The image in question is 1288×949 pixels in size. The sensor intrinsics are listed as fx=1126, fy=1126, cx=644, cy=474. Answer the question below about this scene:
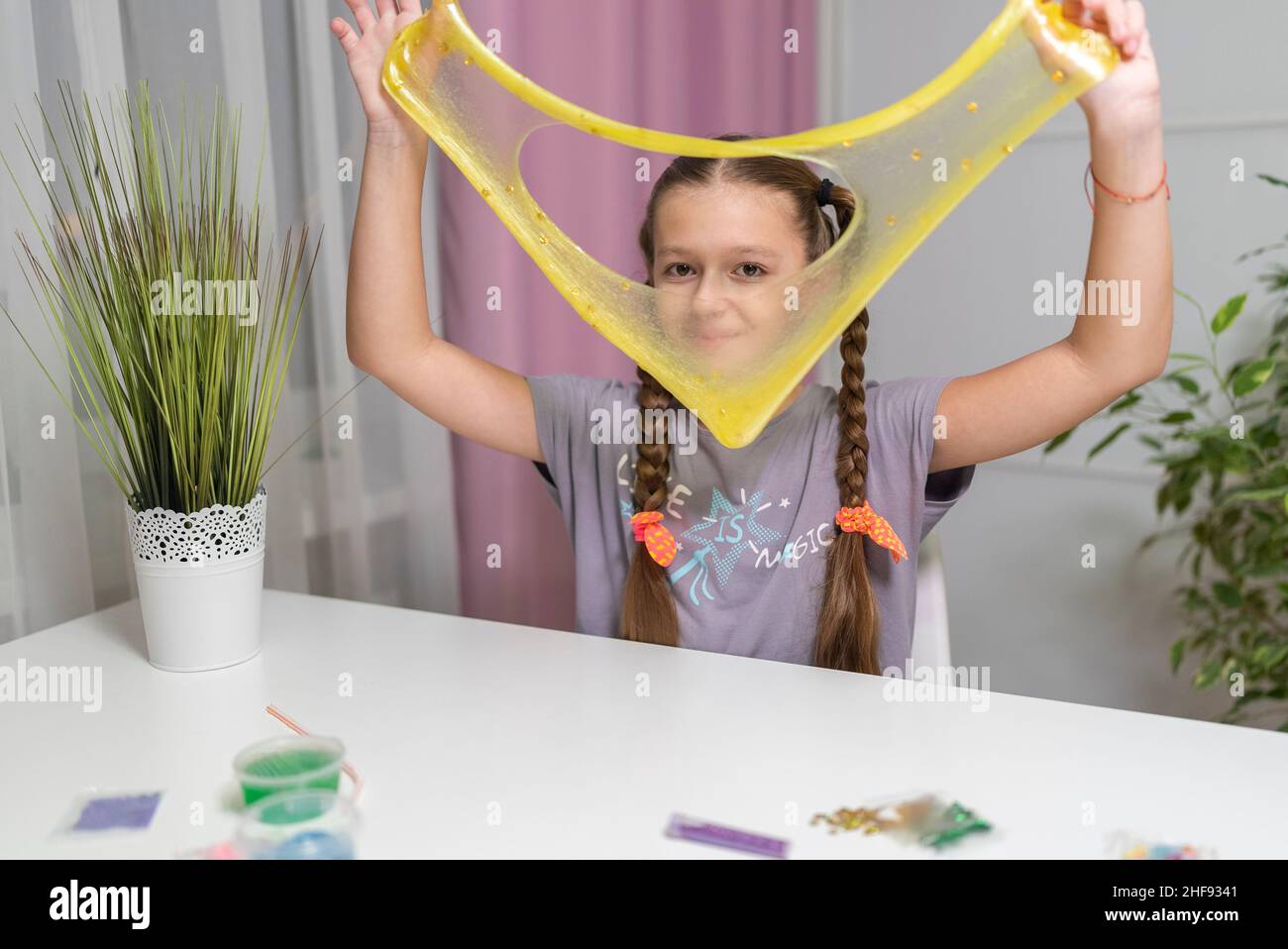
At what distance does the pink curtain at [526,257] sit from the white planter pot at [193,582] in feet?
1.93

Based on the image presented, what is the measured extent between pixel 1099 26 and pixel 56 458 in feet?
3.51

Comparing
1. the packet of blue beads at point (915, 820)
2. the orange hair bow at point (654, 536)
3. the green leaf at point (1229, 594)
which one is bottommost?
the green leaf at point (1229, 594)

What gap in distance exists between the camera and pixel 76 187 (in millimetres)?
1163

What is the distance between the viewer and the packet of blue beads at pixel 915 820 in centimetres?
71

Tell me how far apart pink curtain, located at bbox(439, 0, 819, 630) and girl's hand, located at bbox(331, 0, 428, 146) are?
18.4 inches

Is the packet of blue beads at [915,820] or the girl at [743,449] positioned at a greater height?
the girl at [743,449]

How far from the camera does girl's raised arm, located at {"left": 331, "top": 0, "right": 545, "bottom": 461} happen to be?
3.32 ft

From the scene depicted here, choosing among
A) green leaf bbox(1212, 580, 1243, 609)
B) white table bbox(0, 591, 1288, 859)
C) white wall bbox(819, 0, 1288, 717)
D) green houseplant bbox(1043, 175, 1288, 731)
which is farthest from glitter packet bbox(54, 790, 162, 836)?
white wall bbox(819, 0, 1288, 717)

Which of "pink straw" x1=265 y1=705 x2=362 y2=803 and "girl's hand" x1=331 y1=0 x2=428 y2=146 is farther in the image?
"girl's hand" x1=331 y1=0 x2=428 y2=146

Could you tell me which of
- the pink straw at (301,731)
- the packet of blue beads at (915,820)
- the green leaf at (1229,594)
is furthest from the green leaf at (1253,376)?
the pink straw at (301,731)

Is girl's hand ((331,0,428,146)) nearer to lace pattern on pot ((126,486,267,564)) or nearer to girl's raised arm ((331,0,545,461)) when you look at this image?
girl's raised arm ((331,0,545,461))

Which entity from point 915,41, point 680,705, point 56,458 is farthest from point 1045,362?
point 915,41

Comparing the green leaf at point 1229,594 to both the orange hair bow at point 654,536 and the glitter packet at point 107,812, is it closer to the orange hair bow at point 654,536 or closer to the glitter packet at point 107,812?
the orange hair bow at point 654,536
